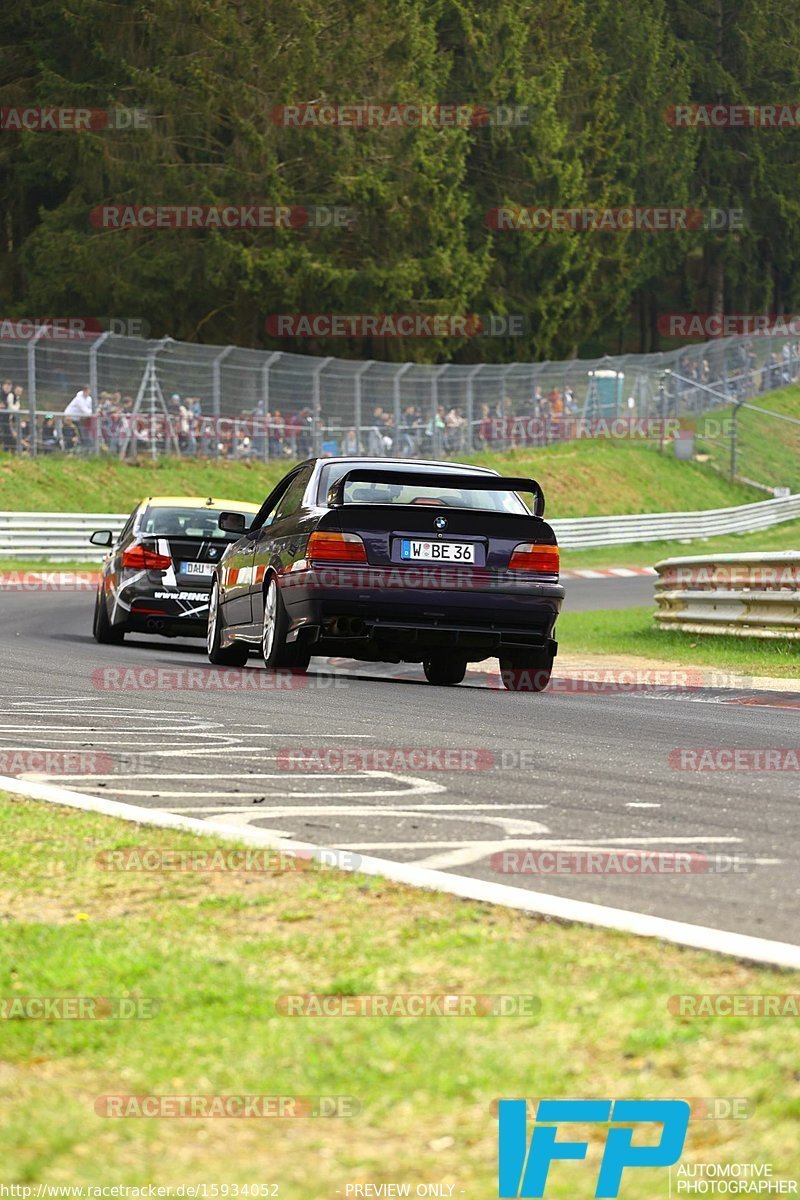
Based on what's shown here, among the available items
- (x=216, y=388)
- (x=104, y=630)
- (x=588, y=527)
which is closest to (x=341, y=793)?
(x=104, y=630)

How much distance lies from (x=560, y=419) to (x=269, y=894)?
149ft

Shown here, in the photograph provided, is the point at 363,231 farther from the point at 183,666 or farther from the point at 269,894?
the point at 269,894

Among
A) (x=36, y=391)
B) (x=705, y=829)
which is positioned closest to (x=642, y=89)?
(x=36, y=391)

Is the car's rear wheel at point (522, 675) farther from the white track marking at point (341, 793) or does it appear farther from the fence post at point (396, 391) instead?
the fence post at point (396, 391)

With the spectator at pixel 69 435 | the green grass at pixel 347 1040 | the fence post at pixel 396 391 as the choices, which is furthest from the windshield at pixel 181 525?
the fence post at pixel 396 391

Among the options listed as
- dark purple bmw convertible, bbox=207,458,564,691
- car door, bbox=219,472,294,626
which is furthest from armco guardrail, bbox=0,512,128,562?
dark purple bmw convertible, bbox=207,458,564,691

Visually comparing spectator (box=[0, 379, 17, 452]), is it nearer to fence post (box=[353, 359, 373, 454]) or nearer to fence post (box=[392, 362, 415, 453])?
fence post (box=[353, 359, 373, 454])

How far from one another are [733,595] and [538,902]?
14979mm

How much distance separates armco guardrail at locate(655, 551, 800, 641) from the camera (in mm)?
18547

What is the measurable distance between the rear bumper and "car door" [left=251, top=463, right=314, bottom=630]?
0.82 ft

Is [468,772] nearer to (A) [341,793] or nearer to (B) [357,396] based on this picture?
(A) [341,793]

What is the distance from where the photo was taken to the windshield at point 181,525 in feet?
58.7

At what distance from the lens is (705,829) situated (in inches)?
253

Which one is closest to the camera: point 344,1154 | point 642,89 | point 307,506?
point 344,1154
